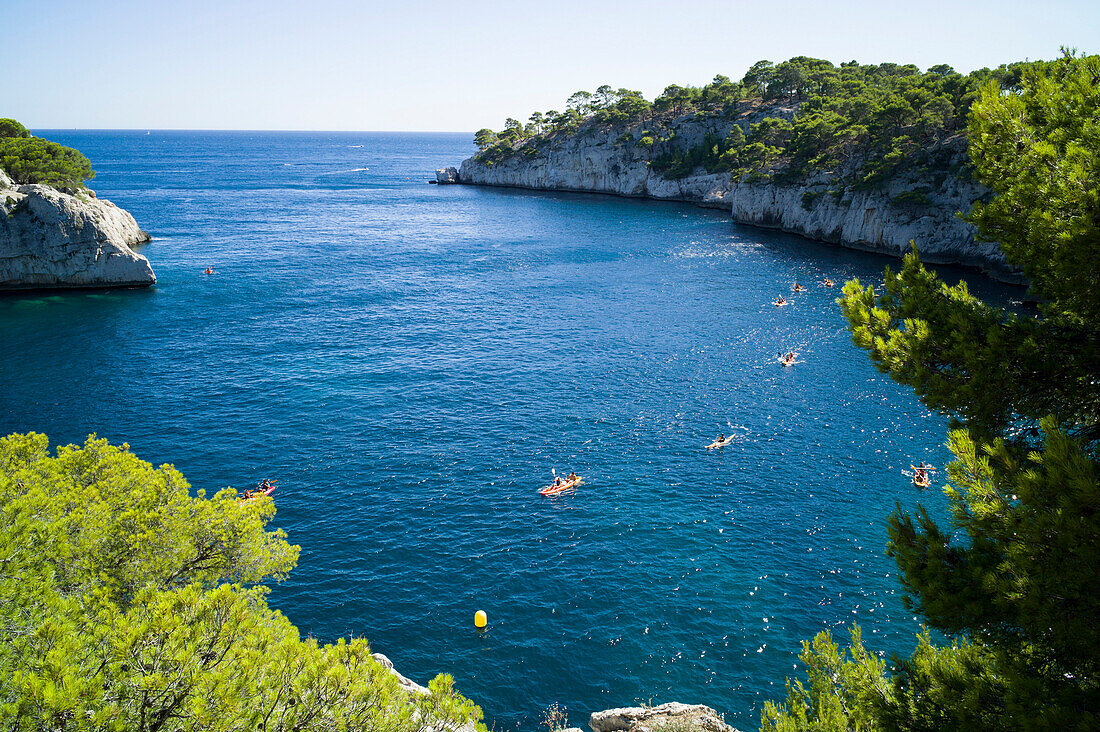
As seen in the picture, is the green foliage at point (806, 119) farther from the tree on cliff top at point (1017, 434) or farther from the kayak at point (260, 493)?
the kayak at point (260, 493)

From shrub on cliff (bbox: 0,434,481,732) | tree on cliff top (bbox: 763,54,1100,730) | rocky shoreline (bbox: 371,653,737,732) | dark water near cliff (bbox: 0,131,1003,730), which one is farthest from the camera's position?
dark water near cliff (bbox: 0,131,1003,730)

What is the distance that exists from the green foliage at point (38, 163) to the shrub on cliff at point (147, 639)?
78.1m

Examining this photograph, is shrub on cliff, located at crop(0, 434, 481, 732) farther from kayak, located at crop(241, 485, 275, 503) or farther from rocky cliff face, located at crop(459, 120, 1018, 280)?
rocky cliff face, located at crop(459, 120, 1018, 280)

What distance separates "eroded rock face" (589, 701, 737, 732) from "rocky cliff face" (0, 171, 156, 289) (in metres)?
75.8

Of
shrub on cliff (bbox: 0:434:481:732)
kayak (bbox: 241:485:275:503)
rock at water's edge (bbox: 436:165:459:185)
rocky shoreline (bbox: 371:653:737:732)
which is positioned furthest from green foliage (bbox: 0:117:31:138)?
rock at water's edge (bbox: 436:165:459:185)

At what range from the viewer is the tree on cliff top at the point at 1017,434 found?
28.8 ft

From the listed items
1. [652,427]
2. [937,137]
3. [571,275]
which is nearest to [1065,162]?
[652,427]

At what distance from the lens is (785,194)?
349 ft

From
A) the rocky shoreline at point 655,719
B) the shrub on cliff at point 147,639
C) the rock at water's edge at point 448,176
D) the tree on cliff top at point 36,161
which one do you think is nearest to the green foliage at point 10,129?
the tree on cliff top at point 36,161

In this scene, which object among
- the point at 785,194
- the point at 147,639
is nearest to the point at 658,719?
the point at 147,639

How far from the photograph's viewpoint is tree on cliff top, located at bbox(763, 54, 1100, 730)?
8.79 m

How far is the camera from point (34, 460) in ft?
61.9

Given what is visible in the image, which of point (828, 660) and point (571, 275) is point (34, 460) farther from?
point (571, 275)

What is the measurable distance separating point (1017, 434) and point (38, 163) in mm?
98964
